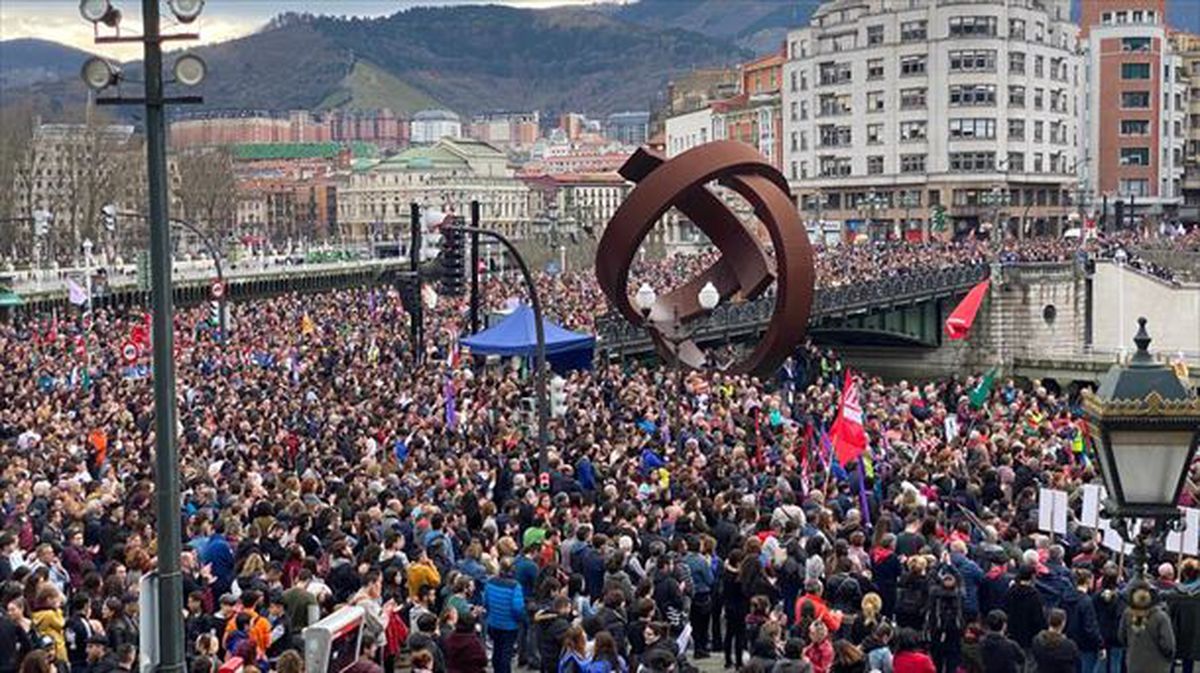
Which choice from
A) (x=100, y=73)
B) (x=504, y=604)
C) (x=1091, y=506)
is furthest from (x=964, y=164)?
(x=100, y=73)

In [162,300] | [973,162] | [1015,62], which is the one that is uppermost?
[1015,62]

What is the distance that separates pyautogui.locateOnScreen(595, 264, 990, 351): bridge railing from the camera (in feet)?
171

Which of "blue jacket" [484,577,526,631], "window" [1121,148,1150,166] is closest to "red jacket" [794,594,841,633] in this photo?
"blue jacket" [484,577,526,631]

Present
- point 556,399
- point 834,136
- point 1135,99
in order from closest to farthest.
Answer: point 556,399 → point 834,136 → point 1135,99

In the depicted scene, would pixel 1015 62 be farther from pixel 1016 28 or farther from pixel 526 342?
pixel 526 342

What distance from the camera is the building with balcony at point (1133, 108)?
116 meters

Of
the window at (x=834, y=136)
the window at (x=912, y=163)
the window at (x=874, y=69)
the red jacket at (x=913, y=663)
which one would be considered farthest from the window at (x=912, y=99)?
the red jacket at (x=913, y=663)

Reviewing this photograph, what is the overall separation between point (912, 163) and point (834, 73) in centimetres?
884

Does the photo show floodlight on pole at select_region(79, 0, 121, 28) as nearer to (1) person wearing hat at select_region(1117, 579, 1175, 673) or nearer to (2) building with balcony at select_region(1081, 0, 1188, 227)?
(1) person wearing hat at select_region(1117, 579, 1175, 673)

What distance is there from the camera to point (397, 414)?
1203 inches

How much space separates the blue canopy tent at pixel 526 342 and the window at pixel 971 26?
240ft

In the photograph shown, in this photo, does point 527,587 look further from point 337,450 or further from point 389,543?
point 337,450

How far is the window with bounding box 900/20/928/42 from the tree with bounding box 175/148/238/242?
1936 inches

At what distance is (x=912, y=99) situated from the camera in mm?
106438
